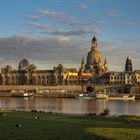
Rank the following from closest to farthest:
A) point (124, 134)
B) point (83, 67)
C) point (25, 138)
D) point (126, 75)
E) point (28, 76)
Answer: point (25, 138), point (124, 134), point (126, 75), point (28, 76), point (83, 67)

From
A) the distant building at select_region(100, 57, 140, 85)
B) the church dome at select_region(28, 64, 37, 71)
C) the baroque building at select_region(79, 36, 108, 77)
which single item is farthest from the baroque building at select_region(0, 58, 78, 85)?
the distant building at select_region(100, 57, 140, 85)

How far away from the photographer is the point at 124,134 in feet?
45.2

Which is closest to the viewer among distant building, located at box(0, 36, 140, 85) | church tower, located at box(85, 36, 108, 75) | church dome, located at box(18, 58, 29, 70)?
distant building, located at box(0, 36, 140, 85)

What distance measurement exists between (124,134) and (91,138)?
1.37 m

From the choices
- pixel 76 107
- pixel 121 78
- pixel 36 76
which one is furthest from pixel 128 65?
pixel 76 107

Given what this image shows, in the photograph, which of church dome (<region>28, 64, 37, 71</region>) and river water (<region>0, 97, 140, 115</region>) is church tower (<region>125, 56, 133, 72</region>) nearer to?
church dome (<region>28, 64, 37, 71</region>)

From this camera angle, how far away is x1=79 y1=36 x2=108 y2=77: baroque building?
181250 mm

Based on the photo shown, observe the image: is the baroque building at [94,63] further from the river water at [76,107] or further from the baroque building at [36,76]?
the river water at [76,107]

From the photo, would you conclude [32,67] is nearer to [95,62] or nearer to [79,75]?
[79,75]

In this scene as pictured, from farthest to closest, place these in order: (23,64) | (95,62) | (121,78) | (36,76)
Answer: (23,64)
(95,62)
(36,76)
(121,78)

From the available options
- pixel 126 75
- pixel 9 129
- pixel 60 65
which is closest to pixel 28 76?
pixel 60 65

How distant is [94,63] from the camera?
182625 mm

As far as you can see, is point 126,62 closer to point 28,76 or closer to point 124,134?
point 28,76

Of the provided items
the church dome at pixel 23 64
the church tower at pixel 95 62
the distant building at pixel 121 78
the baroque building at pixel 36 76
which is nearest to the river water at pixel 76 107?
the distant building at pixel 121 78
